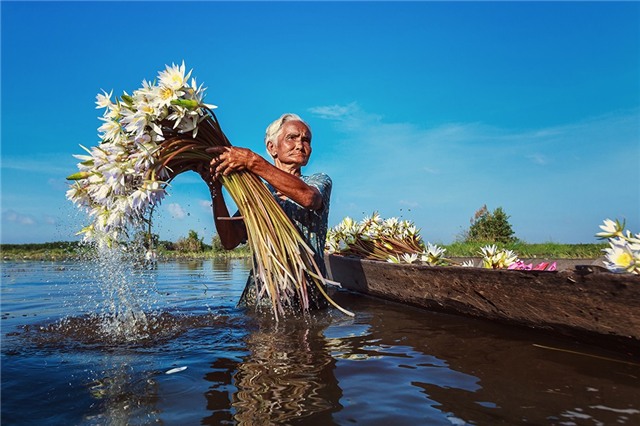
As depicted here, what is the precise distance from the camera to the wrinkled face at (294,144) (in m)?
4.18

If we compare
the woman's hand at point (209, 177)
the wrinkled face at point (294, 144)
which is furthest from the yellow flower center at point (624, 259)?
the woman's hand at point (209, 177)

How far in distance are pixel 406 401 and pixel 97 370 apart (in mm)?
1726

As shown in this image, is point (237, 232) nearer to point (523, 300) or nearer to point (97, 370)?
point (97, 370)

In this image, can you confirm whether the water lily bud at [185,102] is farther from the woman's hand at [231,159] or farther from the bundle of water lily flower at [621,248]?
the bundle of water lily flower at [621,248]

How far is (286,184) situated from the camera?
340cm

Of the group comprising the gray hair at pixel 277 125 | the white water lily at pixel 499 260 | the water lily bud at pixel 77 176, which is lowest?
the white water lily at pixel 499 260

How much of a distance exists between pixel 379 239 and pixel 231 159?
3.26 m

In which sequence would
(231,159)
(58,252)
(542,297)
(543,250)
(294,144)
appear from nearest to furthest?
(542,297)
(231,159)
(294,144)
(543,250)
(58,252)

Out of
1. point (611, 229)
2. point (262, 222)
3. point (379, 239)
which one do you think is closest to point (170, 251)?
point (379, 239)

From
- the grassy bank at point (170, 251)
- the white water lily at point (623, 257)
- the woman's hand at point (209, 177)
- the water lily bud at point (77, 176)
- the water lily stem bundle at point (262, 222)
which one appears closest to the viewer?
the white water lily at point (623, 257)

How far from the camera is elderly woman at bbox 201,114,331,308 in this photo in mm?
3381

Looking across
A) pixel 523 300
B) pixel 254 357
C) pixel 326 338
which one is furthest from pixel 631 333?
pixel 254 357

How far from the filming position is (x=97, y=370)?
248 cm

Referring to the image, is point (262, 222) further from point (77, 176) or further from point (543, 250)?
point (543, 250)
